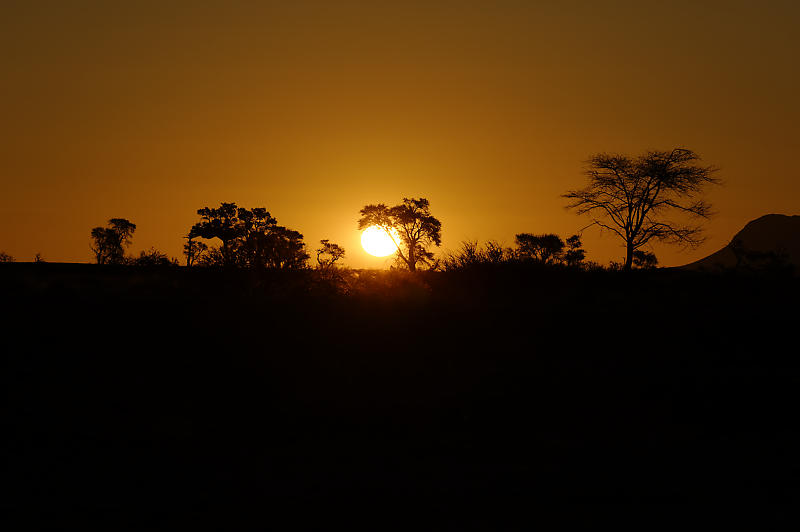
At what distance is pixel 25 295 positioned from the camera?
15.9 meters

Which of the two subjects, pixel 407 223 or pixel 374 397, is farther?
pixel 407 223

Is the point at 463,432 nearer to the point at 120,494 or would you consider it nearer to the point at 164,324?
the point at 120,494

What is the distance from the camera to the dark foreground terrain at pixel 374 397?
7.55m

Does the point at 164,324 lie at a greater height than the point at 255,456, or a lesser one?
greater

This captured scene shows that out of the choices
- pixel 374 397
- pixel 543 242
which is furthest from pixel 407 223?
pixel 374 397

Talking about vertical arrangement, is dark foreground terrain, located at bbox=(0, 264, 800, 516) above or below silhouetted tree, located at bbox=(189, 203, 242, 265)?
below

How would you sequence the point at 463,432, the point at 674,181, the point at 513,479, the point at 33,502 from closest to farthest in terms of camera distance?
the point at 33,502
the point at 513,479
the point at 463,432
the point at 674,181

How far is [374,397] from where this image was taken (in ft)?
35.3

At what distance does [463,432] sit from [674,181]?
3716 centimetres

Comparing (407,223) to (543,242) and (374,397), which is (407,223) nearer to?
(543,242)

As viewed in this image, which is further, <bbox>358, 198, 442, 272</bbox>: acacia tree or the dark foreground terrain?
<bbox>358, 198, 442, 272</bbox>: acacia tree

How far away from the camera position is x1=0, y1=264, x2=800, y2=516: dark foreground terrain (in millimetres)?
7547

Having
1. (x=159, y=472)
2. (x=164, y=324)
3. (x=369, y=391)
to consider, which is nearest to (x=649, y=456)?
(x=369, y=391)

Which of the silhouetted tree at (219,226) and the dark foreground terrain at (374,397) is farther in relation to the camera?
the silhouetted tree at (219,226)
